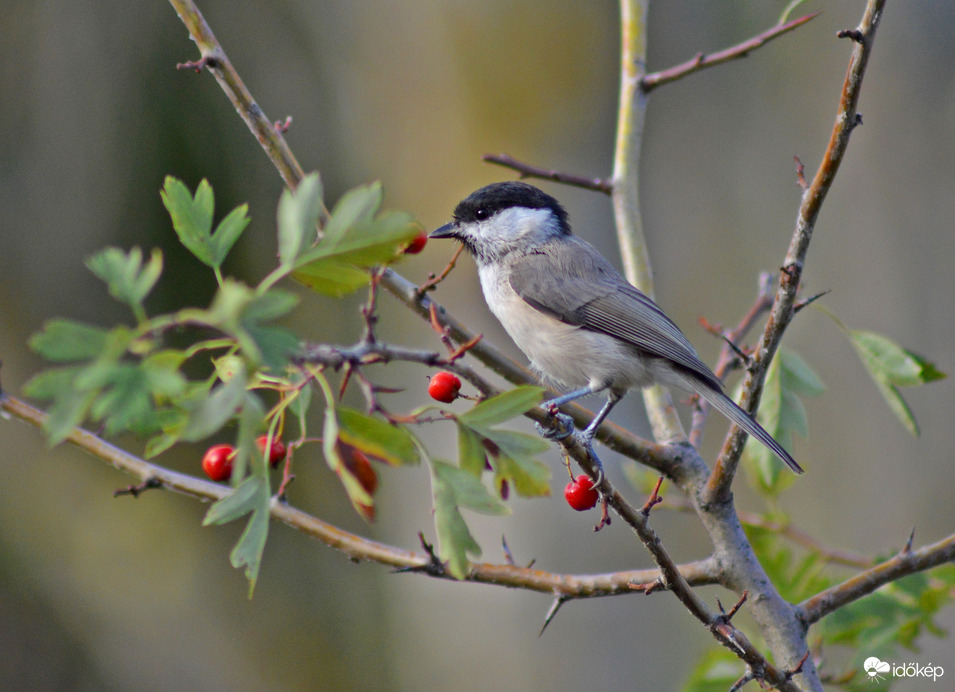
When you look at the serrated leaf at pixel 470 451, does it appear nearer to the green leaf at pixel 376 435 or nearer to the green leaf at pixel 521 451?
the green leaf at pixel 521 451

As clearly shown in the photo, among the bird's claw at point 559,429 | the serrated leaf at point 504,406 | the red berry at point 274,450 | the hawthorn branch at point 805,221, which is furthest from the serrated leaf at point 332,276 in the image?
the hawthorn branch at point 805,221

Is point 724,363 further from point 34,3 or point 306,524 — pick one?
point 34,3

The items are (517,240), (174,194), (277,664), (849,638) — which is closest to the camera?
(174,194)

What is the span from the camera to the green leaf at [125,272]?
2.91ft

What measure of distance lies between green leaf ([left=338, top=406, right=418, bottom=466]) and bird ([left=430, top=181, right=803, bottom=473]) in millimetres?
1100

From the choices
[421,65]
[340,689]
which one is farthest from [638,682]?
[421,65]

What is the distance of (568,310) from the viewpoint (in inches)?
104

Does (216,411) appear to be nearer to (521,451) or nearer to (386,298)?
(521,451)

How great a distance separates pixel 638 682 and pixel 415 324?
294 cm

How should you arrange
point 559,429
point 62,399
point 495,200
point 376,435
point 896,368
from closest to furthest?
point 62,399 → point 376,435 → point 559,429 → point 896,368 → point 495,200

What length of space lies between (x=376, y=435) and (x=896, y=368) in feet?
4.88

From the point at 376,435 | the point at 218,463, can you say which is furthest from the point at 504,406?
the point at 218,463

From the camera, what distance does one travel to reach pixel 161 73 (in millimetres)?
5227

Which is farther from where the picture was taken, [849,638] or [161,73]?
[161,73]
